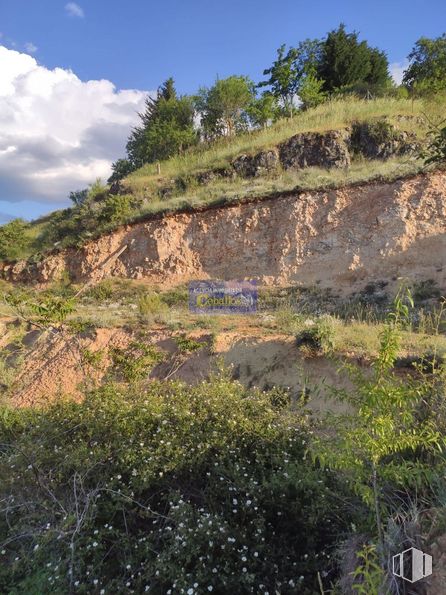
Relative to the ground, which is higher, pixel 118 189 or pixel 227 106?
pixel 227 106

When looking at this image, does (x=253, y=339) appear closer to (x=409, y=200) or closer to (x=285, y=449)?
(x=285, y=449)

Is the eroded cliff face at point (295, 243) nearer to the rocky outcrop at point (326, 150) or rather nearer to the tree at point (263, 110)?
the rocky outcrop at point (326, 150)

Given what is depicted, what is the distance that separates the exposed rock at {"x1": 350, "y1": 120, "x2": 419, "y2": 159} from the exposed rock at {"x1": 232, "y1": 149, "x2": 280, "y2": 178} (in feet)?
9.54

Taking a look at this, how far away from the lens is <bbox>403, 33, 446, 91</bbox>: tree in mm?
17875

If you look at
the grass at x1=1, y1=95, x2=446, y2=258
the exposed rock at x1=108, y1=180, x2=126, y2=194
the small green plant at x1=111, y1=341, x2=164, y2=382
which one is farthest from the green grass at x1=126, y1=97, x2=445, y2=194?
the small green plant at x1=111, y1=341, x2=164, y2=382

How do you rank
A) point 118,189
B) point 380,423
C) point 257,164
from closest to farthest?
1. point 380,423
2. point 257,164
3. point 118,189

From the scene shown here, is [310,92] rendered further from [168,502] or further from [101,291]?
[168,502]

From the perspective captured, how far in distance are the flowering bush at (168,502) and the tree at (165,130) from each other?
1961 centimetres

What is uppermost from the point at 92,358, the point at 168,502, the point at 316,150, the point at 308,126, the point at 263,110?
the point at 263,110

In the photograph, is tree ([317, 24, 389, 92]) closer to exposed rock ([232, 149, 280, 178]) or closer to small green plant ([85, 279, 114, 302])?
exposed rock ([232, 149, 280, 178])

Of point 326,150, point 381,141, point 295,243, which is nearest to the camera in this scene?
point 295,243

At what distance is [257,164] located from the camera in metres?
15.1

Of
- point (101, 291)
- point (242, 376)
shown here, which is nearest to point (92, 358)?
point (242, 376)

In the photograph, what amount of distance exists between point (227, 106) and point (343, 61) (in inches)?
285
